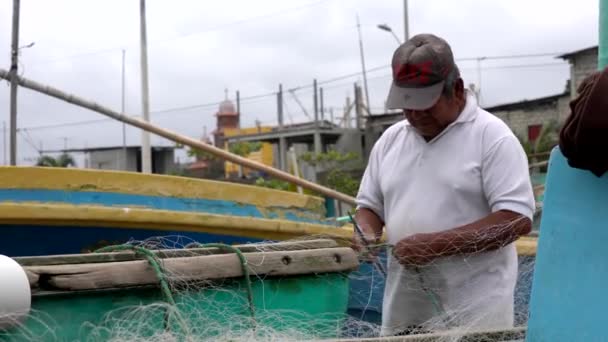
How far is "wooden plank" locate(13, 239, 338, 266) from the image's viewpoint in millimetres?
1912

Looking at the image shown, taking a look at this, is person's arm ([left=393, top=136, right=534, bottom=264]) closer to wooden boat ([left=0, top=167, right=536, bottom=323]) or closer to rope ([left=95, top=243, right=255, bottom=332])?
rope ([left=95, top=243, right=255, bottom=332])

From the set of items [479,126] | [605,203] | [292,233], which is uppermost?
[479,126]

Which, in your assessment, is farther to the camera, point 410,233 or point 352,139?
point 352,139

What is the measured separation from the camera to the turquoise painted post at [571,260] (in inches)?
55.4

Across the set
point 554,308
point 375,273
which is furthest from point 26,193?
point 554,308

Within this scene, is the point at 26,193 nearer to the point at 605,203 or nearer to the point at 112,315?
the point at 112,315

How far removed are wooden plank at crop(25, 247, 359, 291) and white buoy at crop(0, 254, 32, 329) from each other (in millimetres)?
121

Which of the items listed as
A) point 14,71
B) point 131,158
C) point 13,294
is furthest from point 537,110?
point 13,294

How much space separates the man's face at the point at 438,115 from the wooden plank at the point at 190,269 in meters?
0.51

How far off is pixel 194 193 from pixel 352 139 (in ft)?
76.4

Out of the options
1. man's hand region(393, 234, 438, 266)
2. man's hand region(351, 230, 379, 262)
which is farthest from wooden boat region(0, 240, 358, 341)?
man's hand region(393, 234, 438, 266)

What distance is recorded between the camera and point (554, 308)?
1.48 meters

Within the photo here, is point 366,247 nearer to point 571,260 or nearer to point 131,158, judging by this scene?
point 571,260

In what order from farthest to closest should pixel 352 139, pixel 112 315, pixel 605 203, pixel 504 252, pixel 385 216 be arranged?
pixel 352 139, pixel 385 216, pixel 504 252, pixel 112 315, pixel 605 203
